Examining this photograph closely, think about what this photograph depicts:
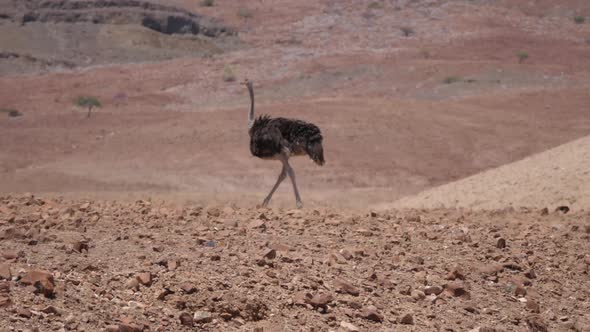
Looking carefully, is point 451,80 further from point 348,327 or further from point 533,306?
point 348,327

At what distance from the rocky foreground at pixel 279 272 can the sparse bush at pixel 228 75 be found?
2953 centimetres

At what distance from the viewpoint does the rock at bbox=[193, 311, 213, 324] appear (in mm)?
6207

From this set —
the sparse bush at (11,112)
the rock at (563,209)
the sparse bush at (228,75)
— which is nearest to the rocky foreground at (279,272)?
the rock at (563,209)

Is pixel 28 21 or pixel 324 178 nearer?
pixel 324 178

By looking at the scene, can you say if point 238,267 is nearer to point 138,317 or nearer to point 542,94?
point 138,317

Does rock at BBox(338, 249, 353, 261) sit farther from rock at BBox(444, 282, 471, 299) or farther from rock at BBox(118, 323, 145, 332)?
rock at BBox(118, 323, 145, 332)

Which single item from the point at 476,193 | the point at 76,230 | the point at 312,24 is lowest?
the point at 312,24

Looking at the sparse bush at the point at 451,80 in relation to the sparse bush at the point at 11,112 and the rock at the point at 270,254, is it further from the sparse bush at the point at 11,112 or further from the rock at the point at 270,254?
the rock at the point at 270,254

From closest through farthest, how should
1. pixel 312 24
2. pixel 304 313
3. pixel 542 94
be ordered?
1. pixel 304 313
2. pixel 542 94
3. pixel 312 24

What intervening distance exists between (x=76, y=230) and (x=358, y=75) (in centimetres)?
3134

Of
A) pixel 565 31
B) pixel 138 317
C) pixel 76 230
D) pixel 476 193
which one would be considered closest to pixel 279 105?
pixel 476 193

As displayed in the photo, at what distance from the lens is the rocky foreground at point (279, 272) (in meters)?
6.18

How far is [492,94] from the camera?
32.8 meters

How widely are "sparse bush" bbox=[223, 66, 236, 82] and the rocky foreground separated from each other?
2953cm
